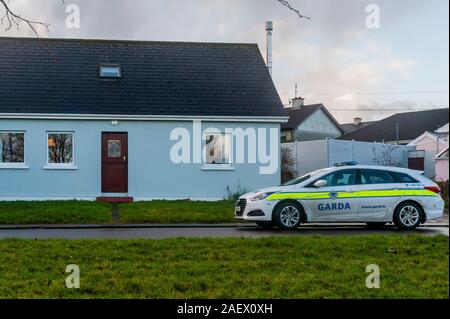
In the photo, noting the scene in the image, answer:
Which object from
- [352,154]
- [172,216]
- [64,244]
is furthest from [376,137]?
[64,244]

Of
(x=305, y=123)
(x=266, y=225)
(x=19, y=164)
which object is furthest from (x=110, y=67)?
(x=266, y=225)

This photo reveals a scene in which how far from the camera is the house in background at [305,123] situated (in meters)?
27.7

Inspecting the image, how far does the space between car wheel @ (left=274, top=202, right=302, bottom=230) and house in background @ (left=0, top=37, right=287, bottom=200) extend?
8.71 metres

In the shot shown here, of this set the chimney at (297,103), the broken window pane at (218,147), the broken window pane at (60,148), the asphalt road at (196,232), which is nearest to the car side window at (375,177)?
the asphalt road at (196,232)

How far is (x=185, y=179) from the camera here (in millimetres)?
21609

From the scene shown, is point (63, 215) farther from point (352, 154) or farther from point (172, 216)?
point (352, 154)

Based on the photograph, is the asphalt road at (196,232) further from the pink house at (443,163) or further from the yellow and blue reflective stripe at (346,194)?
the pink house at (443,163)

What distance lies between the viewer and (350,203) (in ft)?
43.1

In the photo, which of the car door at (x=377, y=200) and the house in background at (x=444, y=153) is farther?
the car door at (x=377, y=200)

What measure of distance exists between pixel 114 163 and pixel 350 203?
10.8m

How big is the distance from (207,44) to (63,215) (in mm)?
11256

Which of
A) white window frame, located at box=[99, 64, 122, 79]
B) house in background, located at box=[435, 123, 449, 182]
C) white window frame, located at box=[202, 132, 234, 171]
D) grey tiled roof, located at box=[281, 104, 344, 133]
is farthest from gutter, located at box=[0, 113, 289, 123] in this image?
house in background, located at box=[435, 123, 449, 182]

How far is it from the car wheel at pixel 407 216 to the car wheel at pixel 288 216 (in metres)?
2.21

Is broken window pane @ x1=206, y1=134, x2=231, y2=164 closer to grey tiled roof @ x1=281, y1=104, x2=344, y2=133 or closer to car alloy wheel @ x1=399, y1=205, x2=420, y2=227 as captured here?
grey tiled roof @ x1=281, y1=104, x2=344, y2=133
